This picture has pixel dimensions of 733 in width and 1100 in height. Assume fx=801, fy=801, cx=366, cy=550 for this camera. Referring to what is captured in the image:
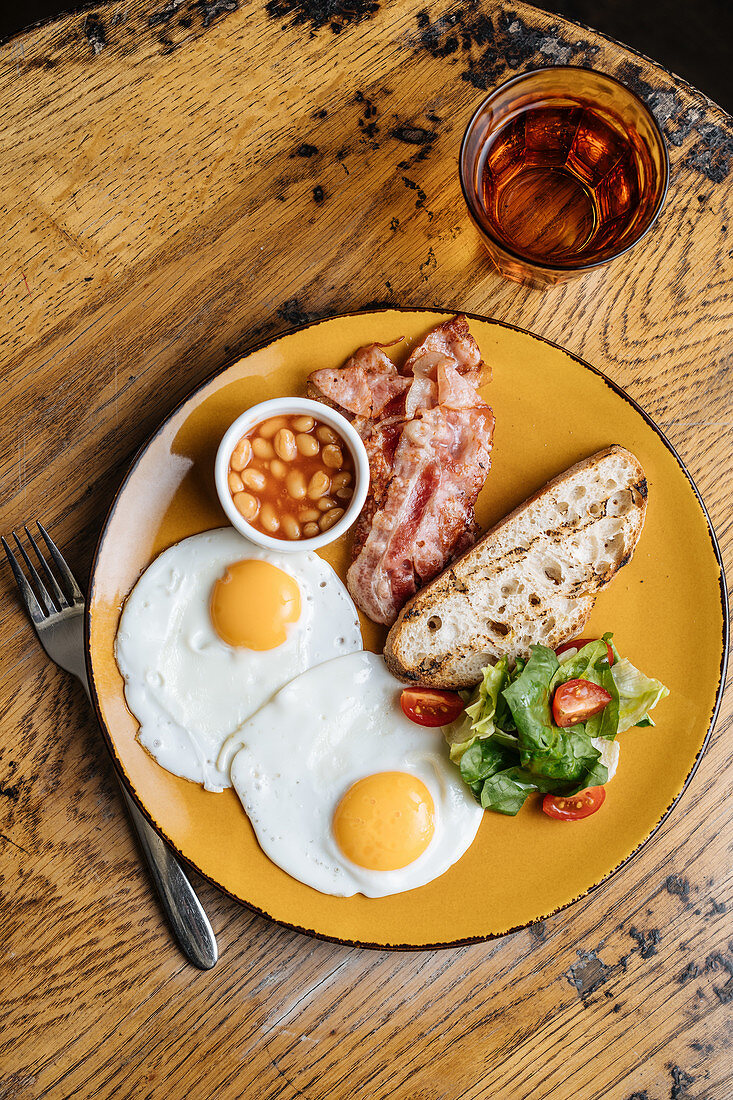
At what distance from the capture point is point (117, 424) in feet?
7.94

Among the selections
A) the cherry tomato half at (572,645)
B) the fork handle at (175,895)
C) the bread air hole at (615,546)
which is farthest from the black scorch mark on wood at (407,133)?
the fork handle at (175,895)

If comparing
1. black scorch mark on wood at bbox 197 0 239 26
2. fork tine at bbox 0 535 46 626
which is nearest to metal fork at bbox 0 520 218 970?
fork tine at bbox 0 535 46 626

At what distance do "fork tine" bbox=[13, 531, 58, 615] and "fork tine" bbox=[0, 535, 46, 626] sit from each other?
0.9 inches

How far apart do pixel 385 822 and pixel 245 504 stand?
945mm

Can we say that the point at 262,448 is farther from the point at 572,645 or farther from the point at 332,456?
the point at 572,645

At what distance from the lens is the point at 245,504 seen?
7.17ft

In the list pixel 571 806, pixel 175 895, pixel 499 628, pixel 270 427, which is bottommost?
pixel 175 895

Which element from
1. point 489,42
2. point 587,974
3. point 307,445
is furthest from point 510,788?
point 489,42

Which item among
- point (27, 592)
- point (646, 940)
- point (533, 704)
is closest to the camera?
point (533, 704)

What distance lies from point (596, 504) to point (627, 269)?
0.77m

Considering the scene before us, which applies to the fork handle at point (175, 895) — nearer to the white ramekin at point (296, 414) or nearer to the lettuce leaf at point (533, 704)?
the white ramekin at point (296, 414)

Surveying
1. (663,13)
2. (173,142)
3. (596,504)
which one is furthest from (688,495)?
(663,13)

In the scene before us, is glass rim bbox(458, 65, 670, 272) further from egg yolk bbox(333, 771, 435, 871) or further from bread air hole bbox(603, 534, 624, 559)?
egg yolk bbox(333, 771, 435, 871)

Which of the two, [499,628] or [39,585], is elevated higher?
[39,585]
